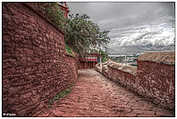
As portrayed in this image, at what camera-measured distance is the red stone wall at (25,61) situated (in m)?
1.94

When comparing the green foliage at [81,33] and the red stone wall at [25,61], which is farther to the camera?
the green foliage at [81,33]

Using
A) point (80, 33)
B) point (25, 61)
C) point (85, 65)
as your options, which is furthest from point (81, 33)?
point (85, 65)

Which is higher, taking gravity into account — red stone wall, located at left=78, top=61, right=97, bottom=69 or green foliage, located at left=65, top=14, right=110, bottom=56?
green foliage, located at left=65, top=14, right=110, bottom=56

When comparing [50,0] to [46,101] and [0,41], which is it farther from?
[46,101]

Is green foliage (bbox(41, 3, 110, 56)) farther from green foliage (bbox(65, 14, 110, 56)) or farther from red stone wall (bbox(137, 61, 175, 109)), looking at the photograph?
red stone wall (bbox(137, 61, 175, 109))

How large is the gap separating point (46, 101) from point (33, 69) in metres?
0.95

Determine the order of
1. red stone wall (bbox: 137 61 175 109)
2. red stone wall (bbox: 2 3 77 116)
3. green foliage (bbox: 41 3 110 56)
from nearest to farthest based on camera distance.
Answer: red stone wall (bbox: 2 3 77 116)
red stone wall (bbox: 137 61 175 109)
green foliage (bbox: 41 3 110 56)

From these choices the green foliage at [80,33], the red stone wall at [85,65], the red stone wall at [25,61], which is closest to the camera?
the red stone wall at [25,61]

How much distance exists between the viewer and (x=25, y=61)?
7.38ft

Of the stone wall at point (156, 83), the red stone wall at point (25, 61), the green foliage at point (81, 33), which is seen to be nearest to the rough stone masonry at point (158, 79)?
the stone wall at point (156, 83)

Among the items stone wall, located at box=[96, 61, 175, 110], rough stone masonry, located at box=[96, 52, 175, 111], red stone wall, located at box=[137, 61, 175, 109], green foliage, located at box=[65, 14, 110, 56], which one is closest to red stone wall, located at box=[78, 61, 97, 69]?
green foliage, located at box=[65, 14, 110, 56]

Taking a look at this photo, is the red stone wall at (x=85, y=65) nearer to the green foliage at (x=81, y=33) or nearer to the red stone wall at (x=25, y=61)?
the green foliage at (x=81, y=33)

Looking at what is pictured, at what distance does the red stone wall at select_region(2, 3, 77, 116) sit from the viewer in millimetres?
1937

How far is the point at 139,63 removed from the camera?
3.58 metres
